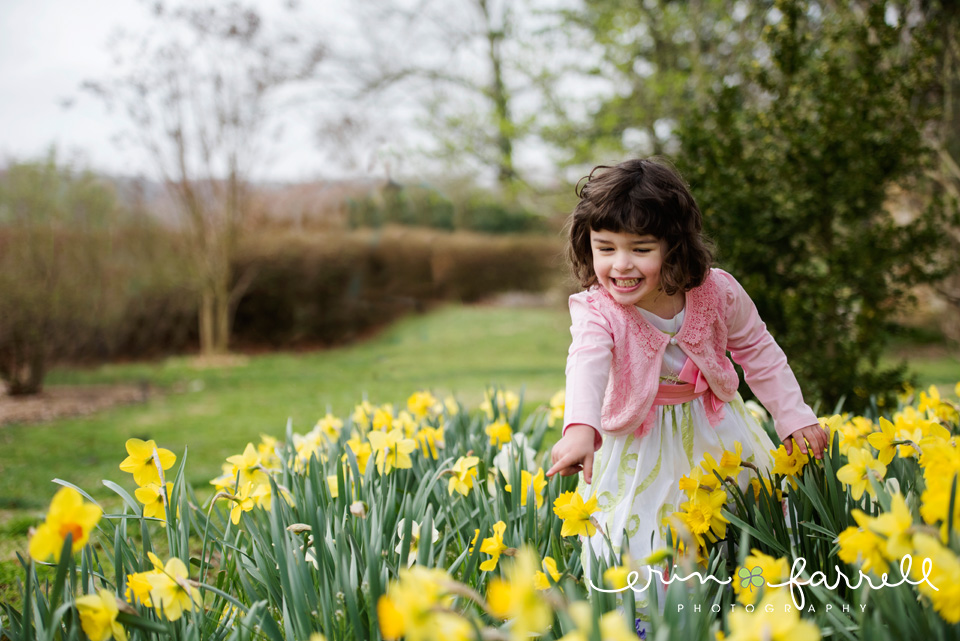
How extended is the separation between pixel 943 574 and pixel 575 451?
596 mm

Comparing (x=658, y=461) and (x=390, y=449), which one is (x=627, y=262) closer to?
(x=658, y=461)

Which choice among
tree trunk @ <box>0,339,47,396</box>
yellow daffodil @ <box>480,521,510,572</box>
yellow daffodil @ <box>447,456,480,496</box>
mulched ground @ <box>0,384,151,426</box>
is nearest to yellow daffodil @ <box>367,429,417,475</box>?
yellow daffodil @ <box>447,456,480,496</box>

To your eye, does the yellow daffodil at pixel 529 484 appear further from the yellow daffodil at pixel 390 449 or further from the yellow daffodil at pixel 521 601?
the yellow daffodil at pixel 521 601

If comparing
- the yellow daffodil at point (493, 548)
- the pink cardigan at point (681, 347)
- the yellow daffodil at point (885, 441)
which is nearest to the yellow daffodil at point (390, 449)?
the yellow daffodil at point (493, 548)

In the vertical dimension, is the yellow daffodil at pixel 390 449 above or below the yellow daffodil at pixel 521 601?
below

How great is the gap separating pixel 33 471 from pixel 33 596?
139 inches

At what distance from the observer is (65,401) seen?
6.70 metres

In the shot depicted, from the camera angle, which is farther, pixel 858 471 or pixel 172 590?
pixel 858 471

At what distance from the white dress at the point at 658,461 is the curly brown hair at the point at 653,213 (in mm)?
125

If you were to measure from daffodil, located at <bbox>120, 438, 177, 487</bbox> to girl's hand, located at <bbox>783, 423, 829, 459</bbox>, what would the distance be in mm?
1442

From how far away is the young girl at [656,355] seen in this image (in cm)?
153

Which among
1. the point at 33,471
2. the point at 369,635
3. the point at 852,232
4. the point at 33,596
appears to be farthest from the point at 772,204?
the point at 33,471

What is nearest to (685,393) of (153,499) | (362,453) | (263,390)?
(362,453)

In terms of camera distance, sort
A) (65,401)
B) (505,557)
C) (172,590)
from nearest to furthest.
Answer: (172,590) < (505,557) < (65,401)
